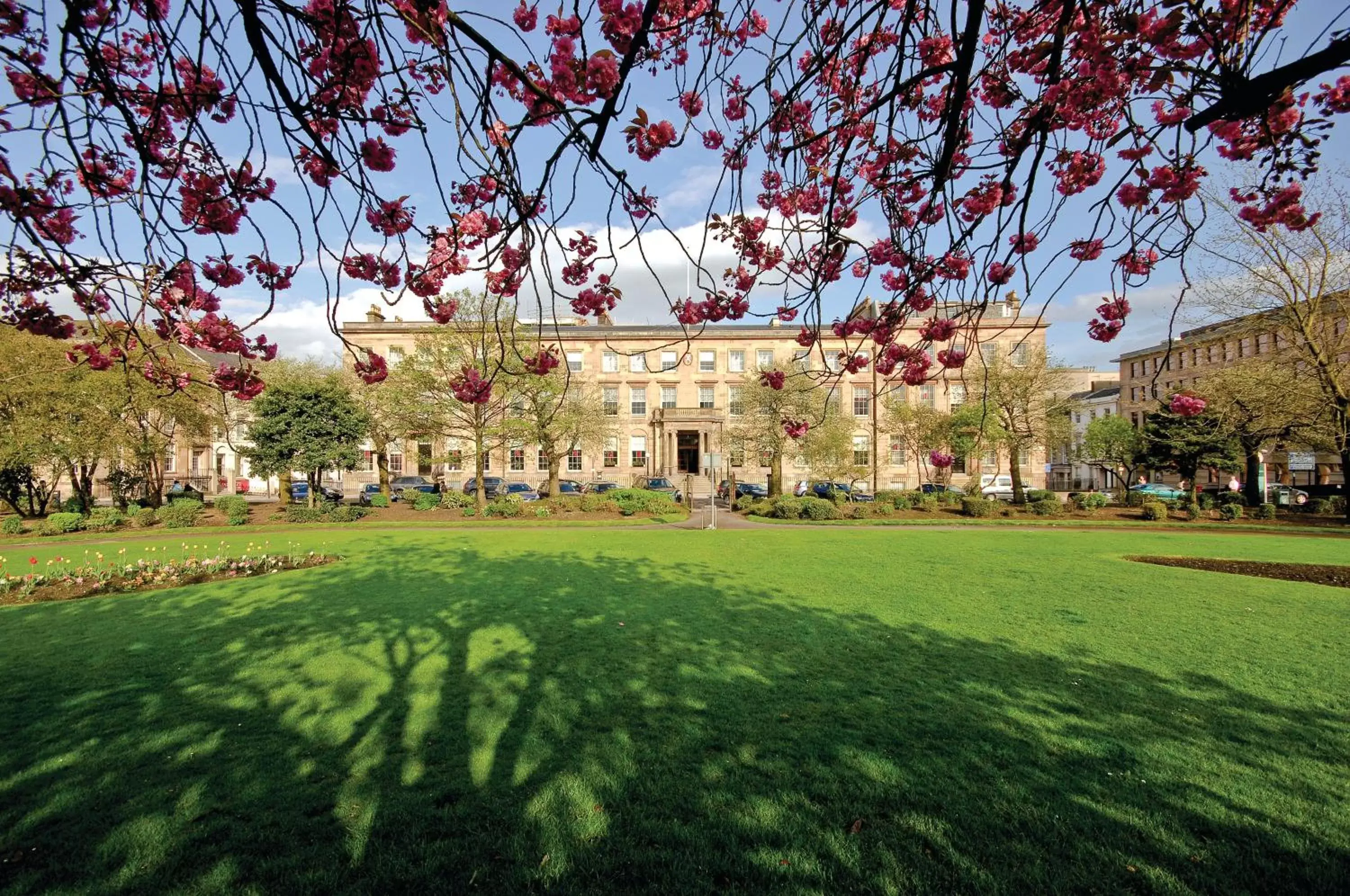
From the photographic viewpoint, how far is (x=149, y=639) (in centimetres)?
582

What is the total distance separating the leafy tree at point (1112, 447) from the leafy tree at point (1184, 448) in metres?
5.82

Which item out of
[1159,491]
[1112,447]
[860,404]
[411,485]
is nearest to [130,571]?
[411,485]

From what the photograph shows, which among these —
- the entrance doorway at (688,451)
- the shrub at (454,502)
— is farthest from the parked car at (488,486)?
the entrance doorway at (688,451)

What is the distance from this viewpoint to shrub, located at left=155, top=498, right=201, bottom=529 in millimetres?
18328

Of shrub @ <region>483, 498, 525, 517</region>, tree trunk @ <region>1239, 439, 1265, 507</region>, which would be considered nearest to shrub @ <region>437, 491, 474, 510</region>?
shrub @ <region>483, 498, 525, 517</region>

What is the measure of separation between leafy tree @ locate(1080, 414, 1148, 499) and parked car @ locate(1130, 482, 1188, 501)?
107 cm

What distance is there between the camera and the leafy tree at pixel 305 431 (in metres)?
21.5

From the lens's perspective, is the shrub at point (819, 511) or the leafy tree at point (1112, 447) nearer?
the shrub at point (819, 511)

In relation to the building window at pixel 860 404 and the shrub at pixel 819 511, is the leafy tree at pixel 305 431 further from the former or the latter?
the building window at pixel 860 404

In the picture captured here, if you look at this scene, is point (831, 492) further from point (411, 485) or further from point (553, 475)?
point (411, 485)

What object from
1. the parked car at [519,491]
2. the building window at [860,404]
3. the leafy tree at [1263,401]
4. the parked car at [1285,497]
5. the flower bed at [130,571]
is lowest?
the parked car at [1285,497]

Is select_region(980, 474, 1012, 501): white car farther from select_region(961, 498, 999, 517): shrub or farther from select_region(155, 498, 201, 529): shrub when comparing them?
select_region(155, 498, 201, 529): shrub

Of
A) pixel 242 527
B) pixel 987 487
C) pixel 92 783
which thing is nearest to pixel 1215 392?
pixel 987 487

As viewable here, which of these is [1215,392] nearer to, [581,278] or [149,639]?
[581,278]
